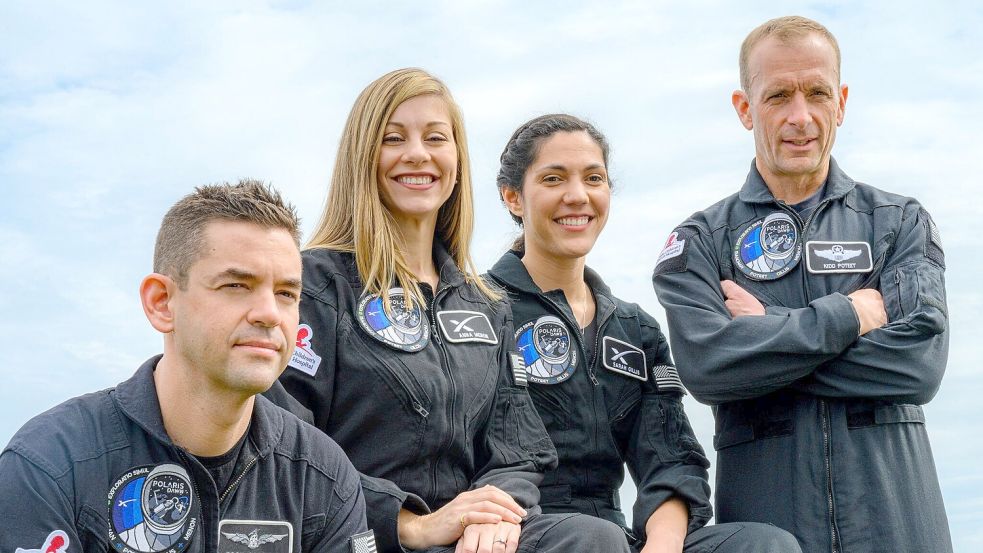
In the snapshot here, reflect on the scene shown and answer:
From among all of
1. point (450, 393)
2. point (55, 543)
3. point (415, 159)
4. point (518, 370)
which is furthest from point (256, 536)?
point (415, 159)

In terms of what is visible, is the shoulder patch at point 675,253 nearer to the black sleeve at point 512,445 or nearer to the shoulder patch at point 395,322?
the black sleeve at point 512,445

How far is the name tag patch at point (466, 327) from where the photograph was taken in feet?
14.0

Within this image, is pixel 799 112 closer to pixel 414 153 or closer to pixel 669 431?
pixel 669 431

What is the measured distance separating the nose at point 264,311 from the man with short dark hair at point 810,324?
6.25 feet

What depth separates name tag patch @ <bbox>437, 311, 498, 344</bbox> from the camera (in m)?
4.26

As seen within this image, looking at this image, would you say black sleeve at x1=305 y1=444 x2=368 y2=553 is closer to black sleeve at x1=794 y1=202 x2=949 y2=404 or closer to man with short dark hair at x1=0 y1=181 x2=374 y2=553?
man with short dark hair at x1=0 y1=181 x2=374 y2=553

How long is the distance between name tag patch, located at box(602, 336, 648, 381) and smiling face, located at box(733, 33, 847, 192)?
41.4 inches

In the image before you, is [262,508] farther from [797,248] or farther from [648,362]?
[797,248]

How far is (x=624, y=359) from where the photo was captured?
4828 millimetres

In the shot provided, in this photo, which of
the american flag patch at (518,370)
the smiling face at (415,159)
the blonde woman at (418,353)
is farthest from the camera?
the american flag patch at (518,370)

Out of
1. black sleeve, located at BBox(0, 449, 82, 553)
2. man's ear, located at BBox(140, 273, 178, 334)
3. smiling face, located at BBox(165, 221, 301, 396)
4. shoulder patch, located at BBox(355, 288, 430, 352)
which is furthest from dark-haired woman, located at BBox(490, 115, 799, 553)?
black sleeve, located at BBox(0, 449, 82, 553)

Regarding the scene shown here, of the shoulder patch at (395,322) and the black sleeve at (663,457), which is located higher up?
the shoulder patch at (395,322)

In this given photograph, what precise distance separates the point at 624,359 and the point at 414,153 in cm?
138

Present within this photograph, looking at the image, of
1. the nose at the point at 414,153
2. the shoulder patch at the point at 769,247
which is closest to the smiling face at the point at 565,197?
the shoulder patch at the point at 769,247
